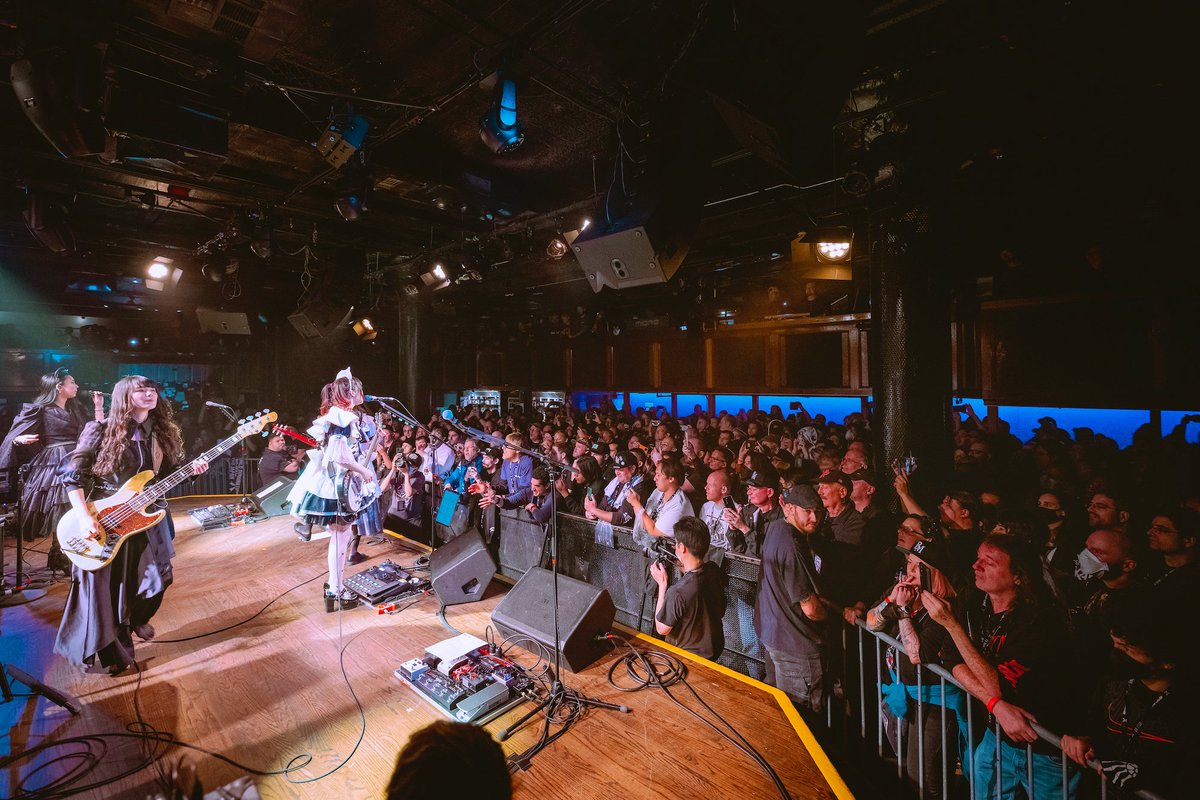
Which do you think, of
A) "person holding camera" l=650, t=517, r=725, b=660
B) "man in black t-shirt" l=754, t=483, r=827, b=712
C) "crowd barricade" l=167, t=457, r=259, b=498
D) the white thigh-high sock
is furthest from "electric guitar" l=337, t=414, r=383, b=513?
"crowd barricade" l=167, t=457, r=259, b=498

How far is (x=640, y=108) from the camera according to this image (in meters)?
3.13

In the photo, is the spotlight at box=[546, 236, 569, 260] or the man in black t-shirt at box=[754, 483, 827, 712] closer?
the man in black t-shirt at box=[754, 483, 827, 712]

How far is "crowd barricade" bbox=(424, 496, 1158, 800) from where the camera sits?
8.00 ft

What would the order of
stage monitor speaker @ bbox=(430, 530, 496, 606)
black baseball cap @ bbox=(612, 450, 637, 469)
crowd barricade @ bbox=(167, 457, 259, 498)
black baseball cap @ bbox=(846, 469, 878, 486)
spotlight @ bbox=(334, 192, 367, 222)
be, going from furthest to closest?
crowd barricade @ bbox=(167, 457, 259, 498) < black baseball cap @ bbox=(612, 450, 637, 469) < spotlight @ bbox=(334, 192, 367, 222) < black baseball cap @ bbox=(846, 469, 878, 486) < stage monitor speaker @ bbox=(430, 530, 496, 606)

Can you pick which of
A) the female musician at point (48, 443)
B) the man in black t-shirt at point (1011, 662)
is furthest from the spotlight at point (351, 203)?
the man in black t-shirt at point (1011, 662)

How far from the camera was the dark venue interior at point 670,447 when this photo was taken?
2.27 meters

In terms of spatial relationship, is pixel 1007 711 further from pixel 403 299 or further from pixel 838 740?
pixel 403 299

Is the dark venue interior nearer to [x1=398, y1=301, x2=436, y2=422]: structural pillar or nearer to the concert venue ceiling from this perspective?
the concert venue ceiling

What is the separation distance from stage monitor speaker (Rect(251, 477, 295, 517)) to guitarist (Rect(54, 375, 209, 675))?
336 centimetres

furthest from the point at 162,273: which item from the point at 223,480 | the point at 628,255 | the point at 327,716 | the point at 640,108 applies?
the point at 628,255

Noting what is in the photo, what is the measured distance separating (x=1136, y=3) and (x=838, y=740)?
419 centimetres

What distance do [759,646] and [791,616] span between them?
1.57 feet

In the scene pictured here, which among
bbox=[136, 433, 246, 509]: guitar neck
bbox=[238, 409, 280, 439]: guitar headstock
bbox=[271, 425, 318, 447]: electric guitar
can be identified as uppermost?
bbox=[238, 409, 280, 439]: guitar headstock

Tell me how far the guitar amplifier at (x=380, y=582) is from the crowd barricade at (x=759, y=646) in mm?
1152
